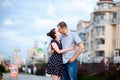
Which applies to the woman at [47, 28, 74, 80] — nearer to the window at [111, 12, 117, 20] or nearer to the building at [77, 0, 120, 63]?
the building at [77, 0, 120, 63]

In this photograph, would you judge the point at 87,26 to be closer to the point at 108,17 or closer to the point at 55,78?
the point at 108,17

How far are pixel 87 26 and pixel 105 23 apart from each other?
1339 centimetres

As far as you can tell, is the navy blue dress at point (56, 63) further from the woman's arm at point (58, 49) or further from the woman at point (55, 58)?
the woman's arm at point (58, 49)

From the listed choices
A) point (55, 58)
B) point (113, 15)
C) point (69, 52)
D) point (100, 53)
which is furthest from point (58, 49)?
point (113, 15)

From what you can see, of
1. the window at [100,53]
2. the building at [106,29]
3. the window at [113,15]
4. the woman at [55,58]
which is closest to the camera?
the woman at [55,58]

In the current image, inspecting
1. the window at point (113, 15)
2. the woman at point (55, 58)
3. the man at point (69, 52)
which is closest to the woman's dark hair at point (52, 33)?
the woman at point (55, 58)

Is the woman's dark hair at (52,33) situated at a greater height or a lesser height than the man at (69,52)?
greater

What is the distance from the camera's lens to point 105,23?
78000mm

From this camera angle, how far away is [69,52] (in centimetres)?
908

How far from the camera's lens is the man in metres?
8.97

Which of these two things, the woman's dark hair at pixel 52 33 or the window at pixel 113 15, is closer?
the woman's dark hair at pixel 52 33

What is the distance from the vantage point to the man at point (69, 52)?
8.97 meters

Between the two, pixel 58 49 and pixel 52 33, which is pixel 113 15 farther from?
pixel 58 49

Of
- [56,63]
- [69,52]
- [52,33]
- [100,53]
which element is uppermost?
[52,33]
